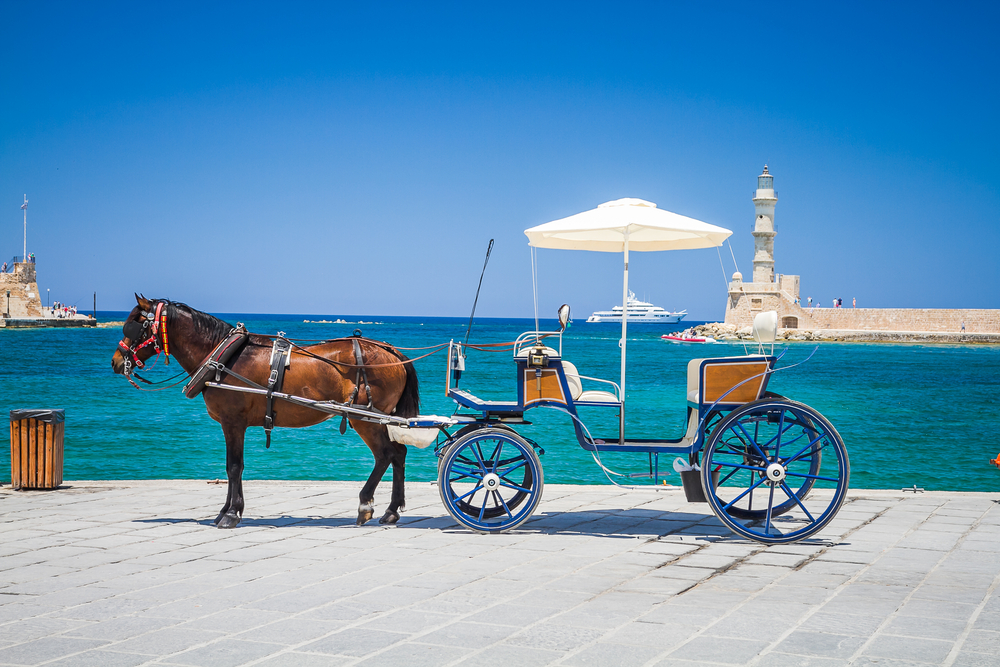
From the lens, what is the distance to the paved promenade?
381 cm

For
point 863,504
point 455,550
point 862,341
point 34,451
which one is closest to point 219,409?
point 455,550

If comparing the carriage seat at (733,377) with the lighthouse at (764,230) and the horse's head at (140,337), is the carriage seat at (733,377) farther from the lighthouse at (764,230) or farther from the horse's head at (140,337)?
the lighthouse at (764,230)

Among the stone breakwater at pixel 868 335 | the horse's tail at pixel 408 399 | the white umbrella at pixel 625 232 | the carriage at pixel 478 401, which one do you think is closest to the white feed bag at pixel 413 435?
the carriage at pixel 478 401

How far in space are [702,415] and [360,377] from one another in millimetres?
2607

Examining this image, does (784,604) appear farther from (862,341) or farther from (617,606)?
(862,341)

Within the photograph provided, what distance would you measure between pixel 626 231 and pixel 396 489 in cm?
274

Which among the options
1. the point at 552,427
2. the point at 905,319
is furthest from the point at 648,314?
the point at 552,427

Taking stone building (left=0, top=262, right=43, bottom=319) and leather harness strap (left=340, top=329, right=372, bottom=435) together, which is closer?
leather harness strap (left=340, top=329, right=372, bottom=435)

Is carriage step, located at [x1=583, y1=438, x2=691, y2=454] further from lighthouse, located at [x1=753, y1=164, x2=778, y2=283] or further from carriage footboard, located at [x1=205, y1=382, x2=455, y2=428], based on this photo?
lighthouse, located at [x1=753, y1=164, x2=778, y2=283]

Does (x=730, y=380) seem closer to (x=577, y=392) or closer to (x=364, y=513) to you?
(x=577, y=392)

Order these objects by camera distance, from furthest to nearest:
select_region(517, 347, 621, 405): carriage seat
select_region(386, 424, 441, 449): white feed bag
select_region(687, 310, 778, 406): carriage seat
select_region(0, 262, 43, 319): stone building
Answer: select_region(0, 262, 43, 319): stone building < select_region(386, 424, 441, 449): white feed bag < select_region(517, 347, 621, 405): carriage seat < select_region(687, 310, 778, 406): carriage seat

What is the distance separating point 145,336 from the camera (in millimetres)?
6715

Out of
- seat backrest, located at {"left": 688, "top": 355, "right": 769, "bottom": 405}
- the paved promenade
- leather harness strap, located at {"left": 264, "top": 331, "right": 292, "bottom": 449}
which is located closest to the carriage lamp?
seat backrest, located at {"left": 688, "top": 355, "right": 769, "bottom": 405}

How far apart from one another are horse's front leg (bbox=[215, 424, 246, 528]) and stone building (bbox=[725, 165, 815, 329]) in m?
73.3
